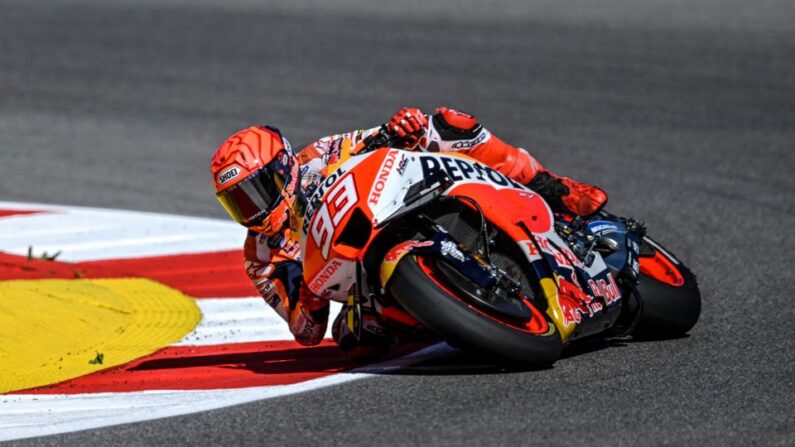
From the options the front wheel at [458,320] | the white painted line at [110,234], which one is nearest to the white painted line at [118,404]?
the front wheel at [458,320]

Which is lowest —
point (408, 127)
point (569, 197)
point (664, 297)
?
point (664, 297)

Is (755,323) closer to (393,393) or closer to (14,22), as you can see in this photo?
(393,393)

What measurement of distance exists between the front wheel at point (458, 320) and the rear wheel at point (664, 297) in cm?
94

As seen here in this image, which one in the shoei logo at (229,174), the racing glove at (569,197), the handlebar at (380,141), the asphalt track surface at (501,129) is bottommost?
the asphalt track surface at (501,129)

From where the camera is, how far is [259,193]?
5.62 meters

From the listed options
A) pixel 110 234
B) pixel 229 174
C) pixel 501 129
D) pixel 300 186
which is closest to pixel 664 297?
pixel 300 186

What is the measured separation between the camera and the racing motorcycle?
5.05m

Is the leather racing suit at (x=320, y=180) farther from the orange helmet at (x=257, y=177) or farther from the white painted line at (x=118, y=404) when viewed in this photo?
the white painted line at (x=118, y=404)

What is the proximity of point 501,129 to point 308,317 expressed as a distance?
7427 millimetres

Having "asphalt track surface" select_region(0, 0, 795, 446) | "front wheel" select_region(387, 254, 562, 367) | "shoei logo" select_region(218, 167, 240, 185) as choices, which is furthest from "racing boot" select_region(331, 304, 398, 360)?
"shoei logo" select_region(218, 167, 240, 185)

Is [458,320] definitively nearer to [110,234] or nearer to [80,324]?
[80,324]

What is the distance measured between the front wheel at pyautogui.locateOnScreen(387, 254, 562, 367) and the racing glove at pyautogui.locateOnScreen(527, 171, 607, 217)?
1112 mm

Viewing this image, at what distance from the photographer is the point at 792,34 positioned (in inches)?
711

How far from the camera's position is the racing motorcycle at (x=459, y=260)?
5051 mm
